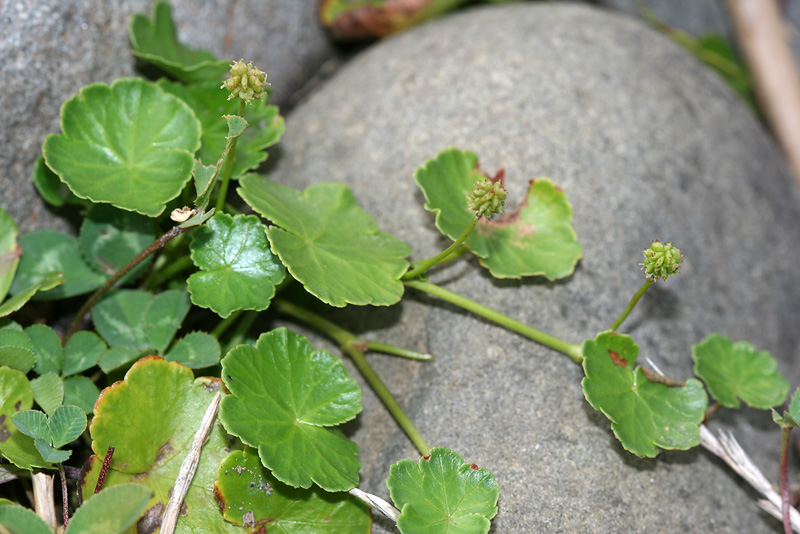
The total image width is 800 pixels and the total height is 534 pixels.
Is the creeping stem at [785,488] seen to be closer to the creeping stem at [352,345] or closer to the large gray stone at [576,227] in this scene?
the large gray stone at [576,227]

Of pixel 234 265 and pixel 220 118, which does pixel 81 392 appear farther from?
pixel 220 118

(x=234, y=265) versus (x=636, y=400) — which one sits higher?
(x=234, y=265)

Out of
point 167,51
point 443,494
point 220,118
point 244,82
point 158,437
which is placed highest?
point 244,82

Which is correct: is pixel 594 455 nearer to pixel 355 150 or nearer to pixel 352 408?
pixel 352 408

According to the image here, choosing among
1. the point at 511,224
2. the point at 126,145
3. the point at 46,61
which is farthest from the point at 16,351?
the point at 511,224

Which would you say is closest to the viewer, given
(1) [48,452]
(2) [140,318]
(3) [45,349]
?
(1) [48,452]

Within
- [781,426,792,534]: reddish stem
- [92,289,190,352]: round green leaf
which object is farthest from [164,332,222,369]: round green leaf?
[781,426,792,534]: reddish stem

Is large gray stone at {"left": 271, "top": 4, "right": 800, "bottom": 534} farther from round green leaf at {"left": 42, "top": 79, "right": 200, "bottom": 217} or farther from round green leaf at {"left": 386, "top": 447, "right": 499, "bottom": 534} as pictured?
round green leaf at {"left": 42, "top": 79, "right": 200, "bottom": 217}
